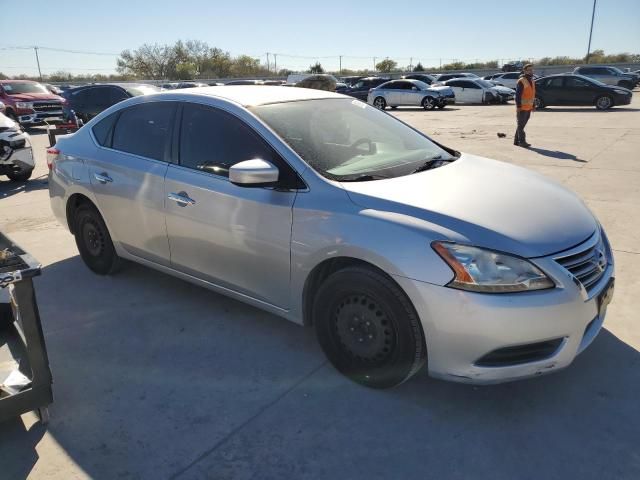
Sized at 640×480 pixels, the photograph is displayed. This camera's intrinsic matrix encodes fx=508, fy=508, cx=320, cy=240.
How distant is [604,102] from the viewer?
67.5 ft

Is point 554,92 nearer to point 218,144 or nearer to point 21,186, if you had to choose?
point 21,186

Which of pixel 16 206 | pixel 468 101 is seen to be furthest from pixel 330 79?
pixel 16 206

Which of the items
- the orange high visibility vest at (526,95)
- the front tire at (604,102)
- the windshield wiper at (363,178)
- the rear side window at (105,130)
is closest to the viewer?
the windshield wiper at (363,178)

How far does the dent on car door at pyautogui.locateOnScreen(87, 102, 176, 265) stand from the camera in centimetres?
380

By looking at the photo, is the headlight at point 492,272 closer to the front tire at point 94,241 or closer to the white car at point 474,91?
the front tire at point 94,241

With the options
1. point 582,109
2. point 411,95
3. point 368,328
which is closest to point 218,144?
point 368,328

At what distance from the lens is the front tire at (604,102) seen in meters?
20.4

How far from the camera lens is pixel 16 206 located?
7539 mm

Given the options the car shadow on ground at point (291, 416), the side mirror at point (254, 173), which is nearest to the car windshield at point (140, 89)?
the car shadow on ground at point (291, 416)

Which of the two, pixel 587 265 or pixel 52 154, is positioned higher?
pixel 52 154

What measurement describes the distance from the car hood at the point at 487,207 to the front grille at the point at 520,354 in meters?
0.45

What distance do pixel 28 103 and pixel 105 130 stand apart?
16931 mm

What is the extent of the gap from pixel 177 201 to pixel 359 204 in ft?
4.87

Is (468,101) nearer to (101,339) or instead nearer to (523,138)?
(523,138)
